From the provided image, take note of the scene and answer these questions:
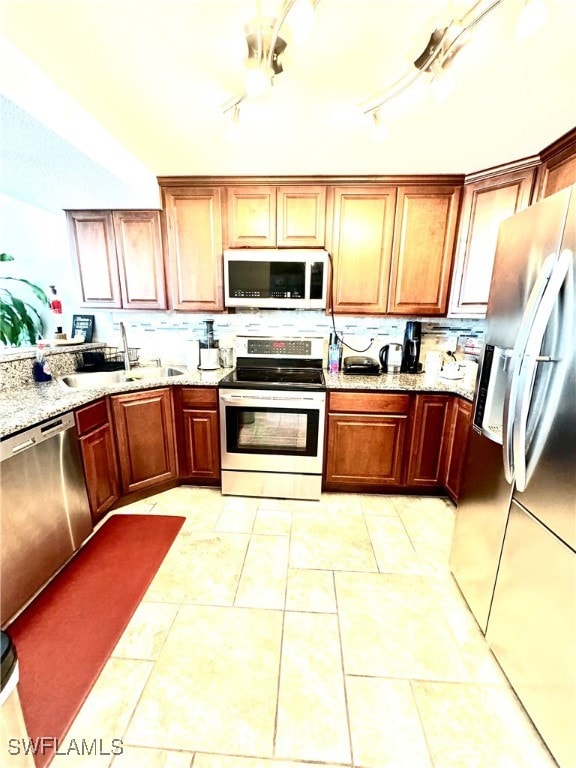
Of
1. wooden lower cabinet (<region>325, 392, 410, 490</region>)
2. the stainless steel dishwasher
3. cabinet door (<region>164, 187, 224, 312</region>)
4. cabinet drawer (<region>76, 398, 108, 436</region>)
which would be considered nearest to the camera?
the stainless steel dishwasher

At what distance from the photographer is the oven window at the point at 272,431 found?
88.7 inches

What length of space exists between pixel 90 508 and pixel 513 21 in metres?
2.92

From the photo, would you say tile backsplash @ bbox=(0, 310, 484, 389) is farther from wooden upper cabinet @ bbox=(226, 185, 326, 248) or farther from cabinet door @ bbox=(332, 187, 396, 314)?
wooden upper cabinet @ bbox=(226, 185, 326, 248)

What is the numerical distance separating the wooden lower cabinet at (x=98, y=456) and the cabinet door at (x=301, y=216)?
1768 millimetres

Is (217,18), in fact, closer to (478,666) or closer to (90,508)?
(90,508)

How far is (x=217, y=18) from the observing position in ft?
3.36

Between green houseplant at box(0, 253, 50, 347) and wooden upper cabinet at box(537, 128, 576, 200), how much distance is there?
3842 millimetres

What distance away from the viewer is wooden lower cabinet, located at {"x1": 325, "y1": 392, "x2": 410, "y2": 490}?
2234 millimetres

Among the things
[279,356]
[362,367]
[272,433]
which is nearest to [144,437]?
[272,433]

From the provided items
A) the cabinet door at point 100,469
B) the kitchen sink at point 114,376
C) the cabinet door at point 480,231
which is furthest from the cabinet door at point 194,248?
the cabinet door at point 480,231

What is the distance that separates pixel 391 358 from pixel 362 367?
0.33 meters

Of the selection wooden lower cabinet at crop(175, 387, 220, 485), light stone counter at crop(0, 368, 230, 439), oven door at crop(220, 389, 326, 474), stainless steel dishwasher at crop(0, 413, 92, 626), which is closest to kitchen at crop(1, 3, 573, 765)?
oven door at crop(220, 389, 326, 474)

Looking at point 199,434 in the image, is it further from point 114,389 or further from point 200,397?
point 114,389

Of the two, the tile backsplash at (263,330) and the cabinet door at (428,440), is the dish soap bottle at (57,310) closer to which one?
the tile backsplash at (263,330)
